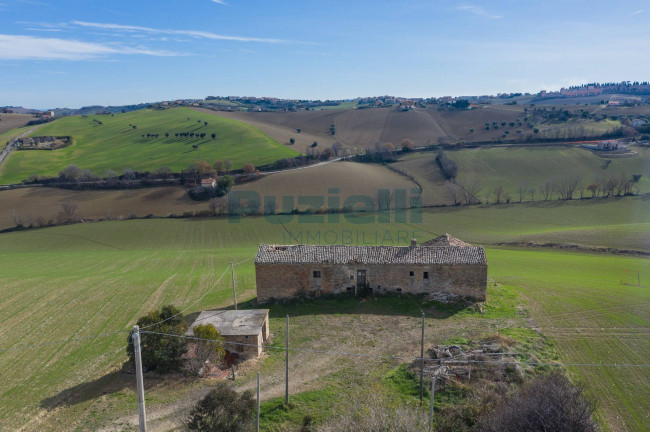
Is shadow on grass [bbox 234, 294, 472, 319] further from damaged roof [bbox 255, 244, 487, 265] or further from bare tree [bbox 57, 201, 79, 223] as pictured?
bare tree [bbox 57, 201, 79, 223]

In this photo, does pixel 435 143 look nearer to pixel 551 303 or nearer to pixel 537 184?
pixel 537 184

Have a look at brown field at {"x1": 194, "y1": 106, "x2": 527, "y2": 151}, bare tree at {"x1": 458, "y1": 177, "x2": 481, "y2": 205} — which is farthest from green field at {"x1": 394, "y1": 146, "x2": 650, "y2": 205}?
brown field at {"x1": 194, "y1": 106, "x2": 527, "y2": 151}

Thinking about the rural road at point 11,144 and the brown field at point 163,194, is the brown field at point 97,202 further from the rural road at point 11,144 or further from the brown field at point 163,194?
the rural road at point 11,144

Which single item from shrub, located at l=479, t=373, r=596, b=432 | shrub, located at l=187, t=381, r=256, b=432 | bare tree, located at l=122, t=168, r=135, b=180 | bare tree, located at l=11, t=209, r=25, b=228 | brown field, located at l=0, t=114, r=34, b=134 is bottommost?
bare tree, located at l=11, t=209, r=25, b=228

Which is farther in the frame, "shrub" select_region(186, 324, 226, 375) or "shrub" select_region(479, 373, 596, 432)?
"shrub" select_region(186, 324, 226, 375)

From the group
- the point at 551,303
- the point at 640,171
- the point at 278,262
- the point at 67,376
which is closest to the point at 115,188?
the point at 278,262

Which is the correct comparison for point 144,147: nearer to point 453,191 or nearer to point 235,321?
point 453,191
